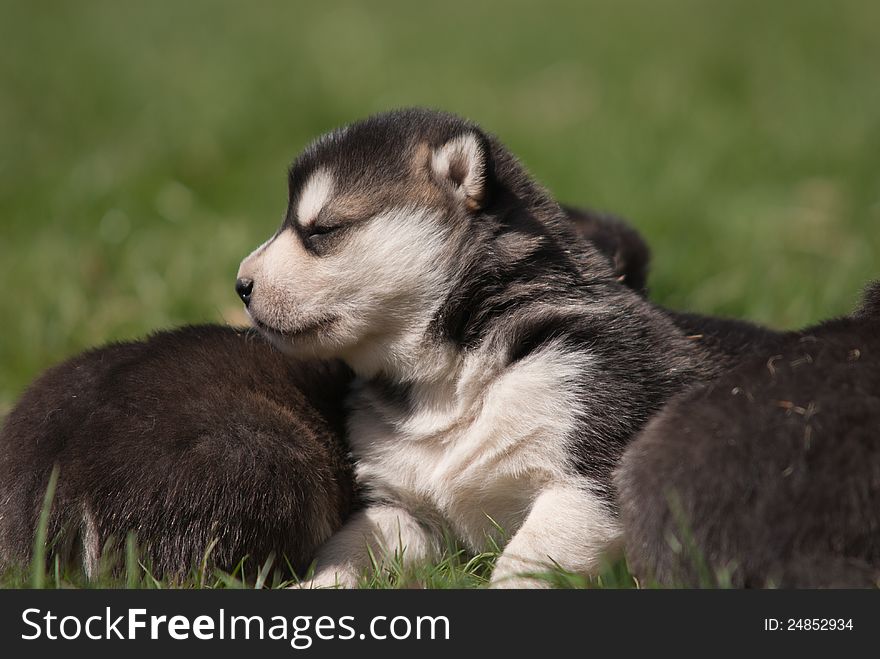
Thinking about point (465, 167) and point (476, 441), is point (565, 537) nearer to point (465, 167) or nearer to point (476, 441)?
point (476, 441)

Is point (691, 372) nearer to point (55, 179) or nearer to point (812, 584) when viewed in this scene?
point (812, 584)

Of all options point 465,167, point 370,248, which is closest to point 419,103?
point 465,167

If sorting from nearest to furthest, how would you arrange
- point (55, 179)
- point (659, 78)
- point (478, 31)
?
point (55, 179)
point (659, 78)
point (478, 31)

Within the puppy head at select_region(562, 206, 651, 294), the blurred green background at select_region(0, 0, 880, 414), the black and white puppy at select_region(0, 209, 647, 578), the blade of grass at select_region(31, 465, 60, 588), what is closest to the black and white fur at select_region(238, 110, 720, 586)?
the black and white puppy at select_region(0, 209, 647, 578)

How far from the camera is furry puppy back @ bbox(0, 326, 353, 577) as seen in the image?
4.22 meters

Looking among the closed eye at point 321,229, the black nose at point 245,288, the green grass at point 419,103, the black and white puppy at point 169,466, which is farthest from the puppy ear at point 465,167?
the green grass at point 419,103

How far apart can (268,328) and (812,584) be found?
236cm

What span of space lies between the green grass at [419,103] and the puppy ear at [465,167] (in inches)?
107

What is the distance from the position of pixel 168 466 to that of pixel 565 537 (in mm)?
1535

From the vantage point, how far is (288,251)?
4711 mm

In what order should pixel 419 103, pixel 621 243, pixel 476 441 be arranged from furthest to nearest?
pixel 419 103
pixel 621 243
pixel 476 441

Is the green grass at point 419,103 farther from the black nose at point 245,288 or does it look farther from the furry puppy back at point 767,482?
the furry puppy back at point 767,482

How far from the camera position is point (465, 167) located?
4.69 meters
